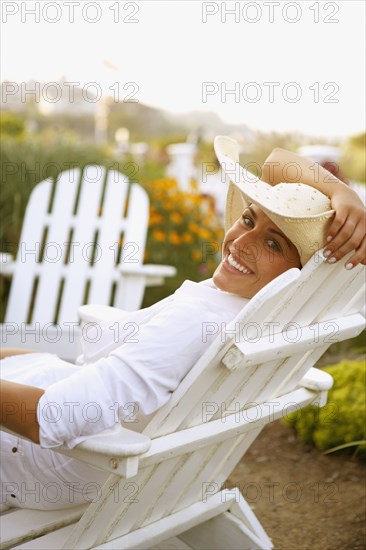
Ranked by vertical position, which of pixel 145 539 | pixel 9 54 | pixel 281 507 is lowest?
pixel 281 507

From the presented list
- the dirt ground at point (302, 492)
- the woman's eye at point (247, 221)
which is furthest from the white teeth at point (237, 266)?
the dirt ground at point (302, 492)

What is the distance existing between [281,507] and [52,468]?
54.2 inches

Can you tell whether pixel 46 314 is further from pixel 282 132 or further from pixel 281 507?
pixel 282 132

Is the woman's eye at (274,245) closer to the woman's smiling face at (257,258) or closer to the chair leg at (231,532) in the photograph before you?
the woman's smiling face at (257,258)

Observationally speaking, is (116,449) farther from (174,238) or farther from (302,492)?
(174,238)

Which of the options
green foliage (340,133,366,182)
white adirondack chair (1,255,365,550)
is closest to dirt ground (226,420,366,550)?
white adirondack chair (1,255,365,550)

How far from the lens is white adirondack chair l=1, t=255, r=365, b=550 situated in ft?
4.97

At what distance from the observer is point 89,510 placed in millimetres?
1652

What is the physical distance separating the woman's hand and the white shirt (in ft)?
1.00

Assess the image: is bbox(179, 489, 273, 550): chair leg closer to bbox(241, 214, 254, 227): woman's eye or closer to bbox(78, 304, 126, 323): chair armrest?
bbox(78, 304, 126, 323): chair armrest

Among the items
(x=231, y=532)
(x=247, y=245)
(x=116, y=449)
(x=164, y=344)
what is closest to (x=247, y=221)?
(x=247, y=245)

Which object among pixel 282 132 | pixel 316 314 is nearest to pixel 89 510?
pixel 316 314

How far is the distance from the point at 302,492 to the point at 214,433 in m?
1.46

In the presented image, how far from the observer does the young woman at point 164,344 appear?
1.49 meters
